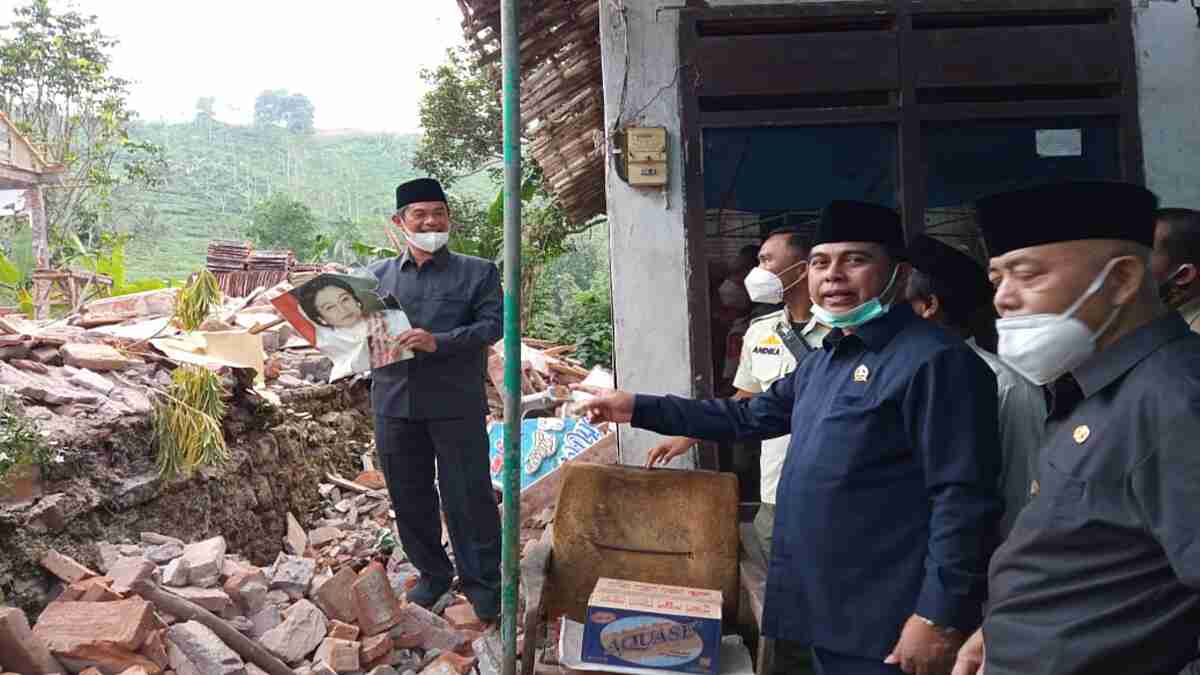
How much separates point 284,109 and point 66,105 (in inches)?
1439

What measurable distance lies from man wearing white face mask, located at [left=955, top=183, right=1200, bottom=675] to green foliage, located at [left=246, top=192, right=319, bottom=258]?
93.6 feet

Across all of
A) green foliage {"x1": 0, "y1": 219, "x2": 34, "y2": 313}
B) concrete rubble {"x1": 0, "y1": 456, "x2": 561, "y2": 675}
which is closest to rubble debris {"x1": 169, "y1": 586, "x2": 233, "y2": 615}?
concrete rubble {"x1": 0, "y1": 456, "x2": 561, "y2": 675}

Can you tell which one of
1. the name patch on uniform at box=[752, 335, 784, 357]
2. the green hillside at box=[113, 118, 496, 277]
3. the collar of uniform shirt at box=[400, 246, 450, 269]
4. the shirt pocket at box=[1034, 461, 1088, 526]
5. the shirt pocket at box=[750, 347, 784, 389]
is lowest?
the shirt pocket at box=[1034, 461, 1088, 526]

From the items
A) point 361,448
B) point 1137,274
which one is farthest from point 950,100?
point 361,448

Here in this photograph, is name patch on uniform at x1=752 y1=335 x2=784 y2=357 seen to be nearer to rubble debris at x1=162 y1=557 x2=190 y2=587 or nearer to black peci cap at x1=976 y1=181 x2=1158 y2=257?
black peci cap at x1=976 y1=181 x2=1158 y2=257

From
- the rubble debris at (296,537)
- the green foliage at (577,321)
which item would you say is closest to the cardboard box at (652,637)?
the rubble debris at (296,537)

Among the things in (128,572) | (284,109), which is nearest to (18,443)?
(128,572)

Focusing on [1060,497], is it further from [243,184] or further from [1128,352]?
[243,184]

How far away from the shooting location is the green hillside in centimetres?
3347

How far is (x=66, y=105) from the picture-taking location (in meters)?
24.5

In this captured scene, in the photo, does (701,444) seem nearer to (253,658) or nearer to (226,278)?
(253,658)

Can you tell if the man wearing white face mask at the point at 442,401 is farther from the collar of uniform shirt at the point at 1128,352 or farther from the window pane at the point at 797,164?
the collar of uniform shirt at the point at 1128,352

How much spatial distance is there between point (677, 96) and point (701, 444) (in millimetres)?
1515

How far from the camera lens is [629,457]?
3990 millimetres
